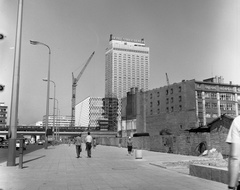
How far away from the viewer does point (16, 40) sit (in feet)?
49.1

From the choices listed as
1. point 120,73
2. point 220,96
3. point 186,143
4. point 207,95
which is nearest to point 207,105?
point 207,95

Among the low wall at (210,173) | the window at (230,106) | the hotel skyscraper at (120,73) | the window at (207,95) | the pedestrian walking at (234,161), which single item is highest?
the hotel skyscraper at (120,73)

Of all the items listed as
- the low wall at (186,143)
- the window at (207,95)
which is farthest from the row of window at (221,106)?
the low wall at (186,143)

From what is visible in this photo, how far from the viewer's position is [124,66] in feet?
520

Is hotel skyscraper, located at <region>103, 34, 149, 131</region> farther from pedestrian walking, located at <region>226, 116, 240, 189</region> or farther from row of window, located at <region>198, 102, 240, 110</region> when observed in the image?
pedestrian walking, located at <region>226, 116, 240, 189</region>

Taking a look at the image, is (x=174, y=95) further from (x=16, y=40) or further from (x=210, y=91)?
(x=16, y=40)

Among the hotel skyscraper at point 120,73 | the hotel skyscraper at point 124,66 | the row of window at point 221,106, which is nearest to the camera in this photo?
the row of window at point 221,106

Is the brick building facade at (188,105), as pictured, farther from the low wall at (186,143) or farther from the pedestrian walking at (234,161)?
the pedestrian walking at (234,161)

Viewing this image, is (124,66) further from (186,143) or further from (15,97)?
(15,97)

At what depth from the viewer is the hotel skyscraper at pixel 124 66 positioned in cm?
12506

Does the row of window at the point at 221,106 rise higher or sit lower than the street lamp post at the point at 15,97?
higher

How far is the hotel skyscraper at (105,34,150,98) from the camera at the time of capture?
125062mm

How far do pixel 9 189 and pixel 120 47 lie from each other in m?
134

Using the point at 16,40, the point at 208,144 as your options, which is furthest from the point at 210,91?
the point at 16,40
